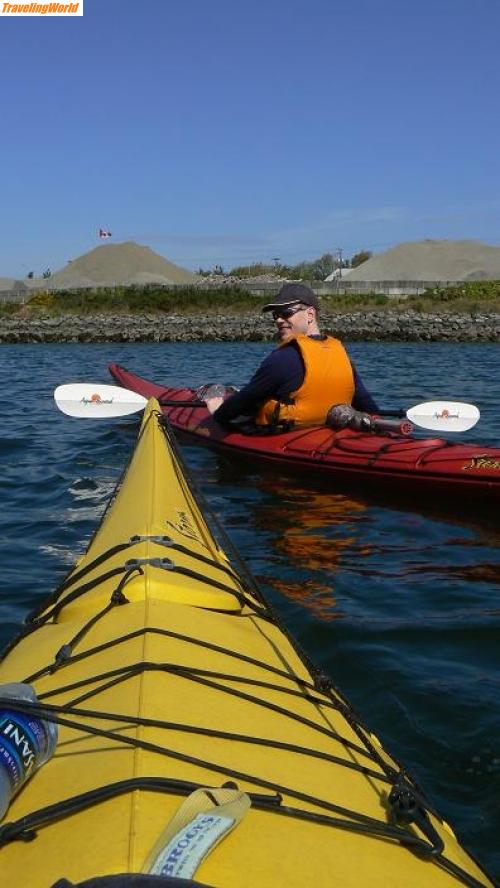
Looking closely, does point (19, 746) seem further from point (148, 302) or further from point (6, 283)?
point (6, 283)

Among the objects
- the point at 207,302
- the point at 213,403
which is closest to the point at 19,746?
the point at 213,403

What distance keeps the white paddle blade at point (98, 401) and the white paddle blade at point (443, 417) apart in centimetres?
254

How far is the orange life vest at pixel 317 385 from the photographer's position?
6.41m

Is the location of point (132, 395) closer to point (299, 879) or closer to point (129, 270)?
point (299, 879)

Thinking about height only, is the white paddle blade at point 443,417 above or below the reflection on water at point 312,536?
above

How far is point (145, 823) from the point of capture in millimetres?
1469

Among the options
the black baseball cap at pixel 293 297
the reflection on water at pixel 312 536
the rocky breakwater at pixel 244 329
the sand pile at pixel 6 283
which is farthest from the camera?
the sand pile at pixel 6 283

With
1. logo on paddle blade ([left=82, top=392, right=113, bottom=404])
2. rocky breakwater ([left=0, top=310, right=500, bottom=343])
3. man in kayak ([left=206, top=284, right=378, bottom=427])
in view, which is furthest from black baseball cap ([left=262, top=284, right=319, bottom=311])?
rocky breakwater ([left=0, top=310, right=500, bottom=343])

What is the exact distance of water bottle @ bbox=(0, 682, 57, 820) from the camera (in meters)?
1.60

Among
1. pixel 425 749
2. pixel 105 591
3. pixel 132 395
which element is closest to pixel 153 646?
pixel 105 591

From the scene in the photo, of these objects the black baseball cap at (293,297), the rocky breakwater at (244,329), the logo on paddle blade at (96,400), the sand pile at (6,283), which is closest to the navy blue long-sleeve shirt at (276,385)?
the black baseball cap at (293,297)

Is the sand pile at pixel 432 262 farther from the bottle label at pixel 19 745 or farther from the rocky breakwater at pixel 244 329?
the bottle label at pixel 19 745

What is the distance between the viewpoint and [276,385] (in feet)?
21.4

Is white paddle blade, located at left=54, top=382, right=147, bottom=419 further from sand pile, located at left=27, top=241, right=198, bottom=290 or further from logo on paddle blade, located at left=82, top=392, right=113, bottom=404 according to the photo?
sand pile, located at left=27, top=241, right=198, bottom=290
